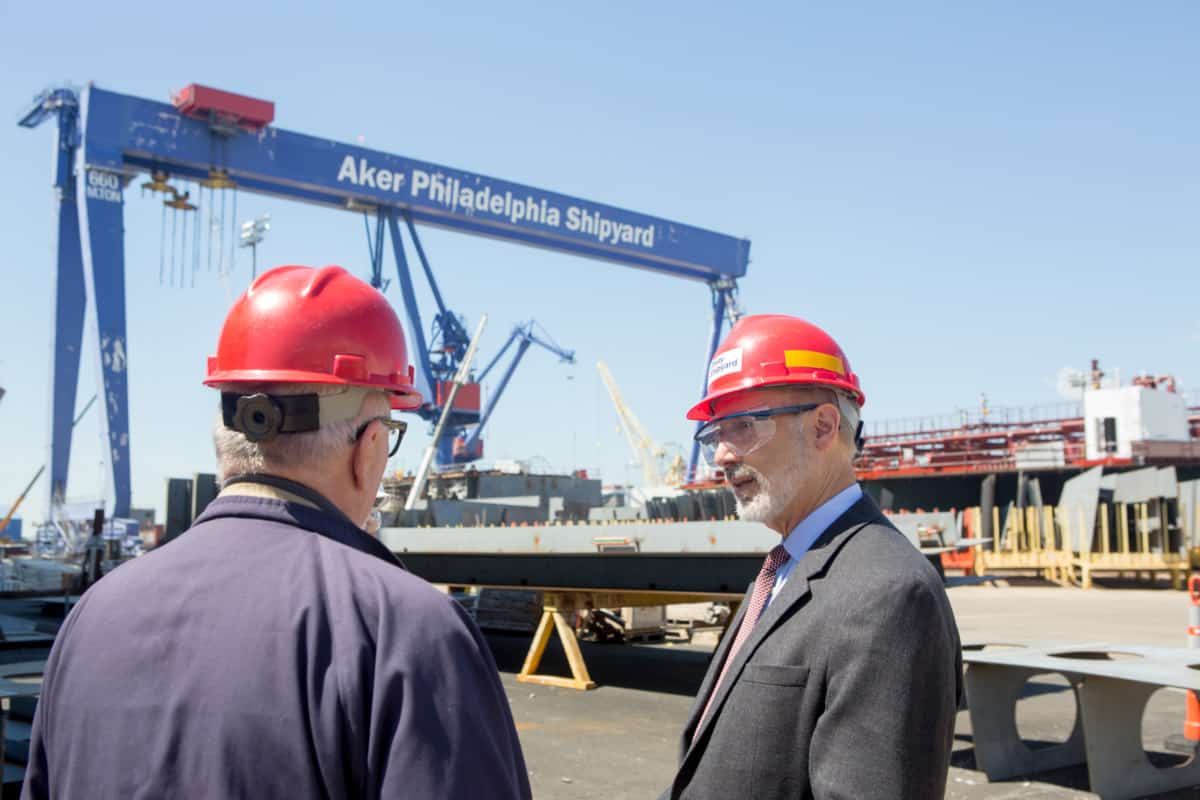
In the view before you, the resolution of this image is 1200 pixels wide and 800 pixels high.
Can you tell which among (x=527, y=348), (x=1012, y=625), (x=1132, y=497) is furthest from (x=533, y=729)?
(x=527, y=348)

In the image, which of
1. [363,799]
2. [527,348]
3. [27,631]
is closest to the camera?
[363,799]

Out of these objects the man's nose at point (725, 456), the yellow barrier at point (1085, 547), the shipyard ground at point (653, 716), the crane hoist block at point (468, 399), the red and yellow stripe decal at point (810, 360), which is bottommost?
the shipyard ground at point (653, 716)

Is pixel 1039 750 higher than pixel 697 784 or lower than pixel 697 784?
lower

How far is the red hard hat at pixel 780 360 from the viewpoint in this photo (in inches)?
104

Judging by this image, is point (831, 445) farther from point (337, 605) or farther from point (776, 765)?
point (337, 605)

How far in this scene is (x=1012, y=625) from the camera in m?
16.3

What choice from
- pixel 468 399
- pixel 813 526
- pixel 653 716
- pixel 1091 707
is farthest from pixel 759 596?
pixel 468 399

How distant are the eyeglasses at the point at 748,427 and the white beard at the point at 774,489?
0.19ft

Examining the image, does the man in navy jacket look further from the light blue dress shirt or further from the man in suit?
the light blue dress shirt

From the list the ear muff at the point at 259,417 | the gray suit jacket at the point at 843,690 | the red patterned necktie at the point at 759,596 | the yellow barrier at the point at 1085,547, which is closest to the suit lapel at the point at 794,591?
the gray suit jacket at the point at 843,690

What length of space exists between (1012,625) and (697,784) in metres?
15.8

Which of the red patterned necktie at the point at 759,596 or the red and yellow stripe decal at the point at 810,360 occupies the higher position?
the red and yellow stripe decal at the point at 810,360

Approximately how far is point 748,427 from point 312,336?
→ 1.32 meters

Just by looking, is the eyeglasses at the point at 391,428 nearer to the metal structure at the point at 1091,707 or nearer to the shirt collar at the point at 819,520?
the shirt collar at the point at 819,520
